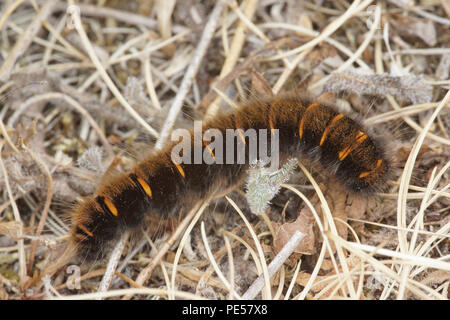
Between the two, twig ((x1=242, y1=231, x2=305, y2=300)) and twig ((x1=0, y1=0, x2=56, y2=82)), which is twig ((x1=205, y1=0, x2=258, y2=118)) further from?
twig ((x1=0, y1=0, x2=56, y2=82))

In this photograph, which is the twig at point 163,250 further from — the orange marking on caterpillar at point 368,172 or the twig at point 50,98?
the orange marking on caterpillar at point 368,172

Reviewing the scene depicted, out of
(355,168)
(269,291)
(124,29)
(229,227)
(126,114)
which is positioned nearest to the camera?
(269,291)

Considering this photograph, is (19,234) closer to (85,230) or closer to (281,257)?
(85,230)

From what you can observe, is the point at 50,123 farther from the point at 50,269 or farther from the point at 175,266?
the point at 175,266

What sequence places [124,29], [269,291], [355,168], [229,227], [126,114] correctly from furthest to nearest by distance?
[124,29] → [126,114] → [229,227] → [355,168] → [269,291]

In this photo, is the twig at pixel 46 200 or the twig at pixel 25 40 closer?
the twig at pixel 46 200

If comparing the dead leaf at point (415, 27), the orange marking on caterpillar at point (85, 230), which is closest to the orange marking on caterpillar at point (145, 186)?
the orange marking on caterpillar at point (85, 230)
